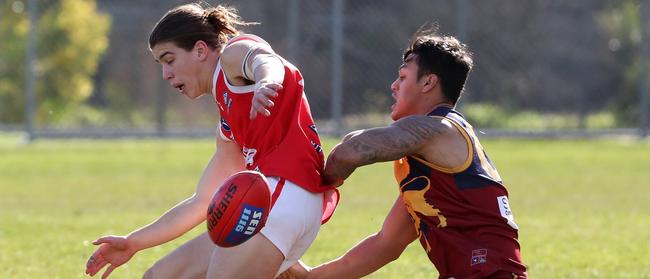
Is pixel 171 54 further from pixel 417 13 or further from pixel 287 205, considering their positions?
pixel 417 13

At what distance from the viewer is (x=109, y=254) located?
517 cm

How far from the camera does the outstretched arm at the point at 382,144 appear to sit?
15.4ft

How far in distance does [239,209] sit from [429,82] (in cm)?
104

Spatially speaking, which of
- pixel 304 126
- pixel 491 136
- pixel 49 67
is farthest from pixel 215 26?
pixel 49 67

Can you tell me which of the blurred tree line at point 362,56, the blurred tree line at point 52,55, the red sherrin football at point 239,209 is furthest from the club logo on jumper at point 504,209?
the blurred tree line at point 52,55

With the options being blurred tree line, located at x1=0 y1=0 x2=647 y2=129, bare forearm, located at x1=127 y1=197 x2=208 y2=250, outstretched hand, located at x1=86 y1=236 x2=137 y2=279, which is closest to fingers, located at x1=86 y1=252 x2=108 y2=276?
outstretched hand, located at x1=86 y1=236 x2=137 y2=279

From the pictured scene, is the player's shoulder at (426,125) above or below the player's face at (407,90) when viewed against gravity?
below

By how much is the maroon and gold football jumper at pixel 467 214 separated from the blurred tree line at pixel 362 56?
1399 cm

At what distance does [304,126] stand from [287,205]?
379mm

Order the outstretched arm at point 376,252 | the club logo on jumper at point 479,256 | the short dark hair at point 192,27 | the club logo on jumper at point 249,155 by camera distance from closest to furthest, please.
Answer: the club logo on jumper at point 479,256, the club logo on jumper at point 249,155, the short dark hair at point 192,27, the outstretched arm at point 376,252

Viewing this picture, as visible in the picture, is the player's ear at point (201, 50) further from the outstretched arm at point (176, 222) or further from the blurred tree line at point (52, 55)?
the blurred tree line at point (52, 55)

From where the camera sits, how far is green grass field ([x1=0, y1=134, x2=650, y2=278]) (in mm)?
7902

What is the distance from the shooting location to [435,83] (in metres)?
4.89

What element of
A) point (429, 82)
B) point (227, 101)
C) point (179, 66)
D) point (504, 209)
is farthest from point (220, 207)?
point (504, 209)
